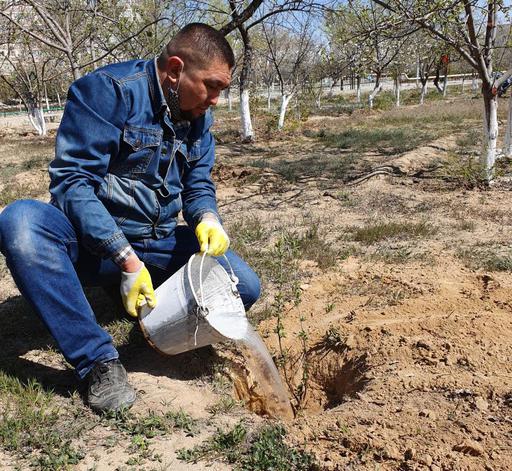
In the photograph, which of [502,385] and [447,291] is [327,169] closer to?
[447,291]

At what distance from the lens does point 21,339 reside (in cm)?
282

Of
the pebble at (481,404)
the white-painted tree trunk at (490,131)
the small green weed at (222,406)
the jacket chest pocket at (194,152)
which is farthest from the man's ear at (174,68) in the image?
the white-painted tree trunk at (490,131)

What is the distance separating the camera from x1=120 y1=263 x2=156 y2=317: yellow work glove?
2.17 metres

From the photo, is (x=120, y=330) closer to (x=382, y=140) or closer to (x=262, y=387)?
(x=262, y=387)

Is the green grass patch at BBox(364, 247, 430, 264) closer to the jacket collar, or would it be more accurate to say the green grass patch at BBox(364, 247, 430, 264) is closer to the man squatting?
the man squatting

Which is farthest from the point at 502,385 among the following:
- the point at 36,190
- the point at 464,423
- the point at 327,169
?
the point at 36,190

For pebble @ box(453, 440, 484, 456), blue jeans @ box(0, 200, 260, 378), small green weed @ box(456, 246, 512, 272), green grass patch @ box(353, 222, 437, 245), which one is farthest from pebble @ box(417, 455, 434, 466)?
green grass patch @ box(353, 222, 437, 245)

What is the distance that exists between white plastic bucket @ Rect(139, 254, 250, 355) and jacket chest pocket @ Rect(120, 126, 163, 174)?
0.50m

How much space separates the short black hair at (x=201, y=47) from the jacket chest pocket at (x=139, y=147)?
0.36 meters

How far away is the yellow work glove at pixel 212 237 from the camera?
7.66ft

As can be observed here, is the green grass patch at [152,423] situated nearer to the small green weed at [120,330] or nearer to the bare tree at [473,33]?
the small green weed at [120,330]

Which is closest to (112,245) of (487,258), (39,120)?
(487,258)

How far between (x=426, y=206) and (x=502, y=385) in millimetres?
3377

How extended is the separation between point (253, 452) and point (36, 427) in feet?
2.70
